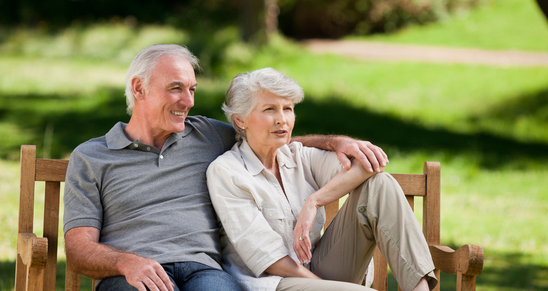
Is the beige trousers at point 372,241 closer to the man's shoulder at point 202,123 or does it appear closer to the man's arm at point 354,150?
the man's arm at point 354,150

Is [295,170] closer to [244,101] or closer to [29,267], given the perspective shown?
[244,101]

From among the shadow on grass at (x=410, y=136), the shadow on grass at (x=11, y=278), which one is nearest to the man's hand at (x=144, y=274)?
the shadow on grass at (x=11, y=278)

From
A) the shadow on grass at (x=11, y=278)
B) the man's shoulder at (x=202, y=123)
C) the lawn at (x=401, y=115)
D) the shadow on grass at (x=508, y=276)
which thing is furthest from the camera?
the lawn at (x=401, y=115)

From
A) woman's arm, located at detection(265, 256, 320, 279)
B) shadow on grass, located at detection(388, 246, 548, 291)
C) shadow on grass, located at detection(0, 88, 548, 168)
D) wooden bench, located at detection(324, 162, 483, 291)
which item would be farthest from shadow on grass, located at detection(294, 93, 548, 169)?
woman's arm, located at detection(265, 256, 320, 279)

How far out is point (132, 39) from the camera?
16.5 meters

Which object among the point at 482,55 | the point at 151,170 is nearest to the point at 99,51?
the point at 482,55

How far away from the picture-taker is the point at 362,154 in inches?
122

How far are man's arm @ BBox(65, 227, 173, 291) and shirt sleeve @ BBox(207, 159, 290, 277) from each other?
42 cm

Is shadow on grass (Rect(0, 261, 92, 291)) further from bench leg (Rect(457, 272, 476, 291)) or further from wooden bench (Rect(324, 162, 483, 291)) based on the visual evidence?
bench leg (Rect(457, 272, 476, 291))

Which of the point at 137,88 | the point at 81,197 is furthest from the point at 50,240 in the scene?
the point at 137,88

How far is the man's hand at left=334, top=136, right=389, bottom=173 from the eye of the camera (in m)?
3.06

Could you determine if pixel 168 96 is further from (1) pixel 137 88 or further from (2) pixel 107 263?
(2) pixel 107 263

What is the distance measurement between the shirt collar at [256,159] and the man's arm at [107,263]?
28.8 inches

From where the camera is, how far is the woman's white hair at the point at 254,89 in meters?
3.14
